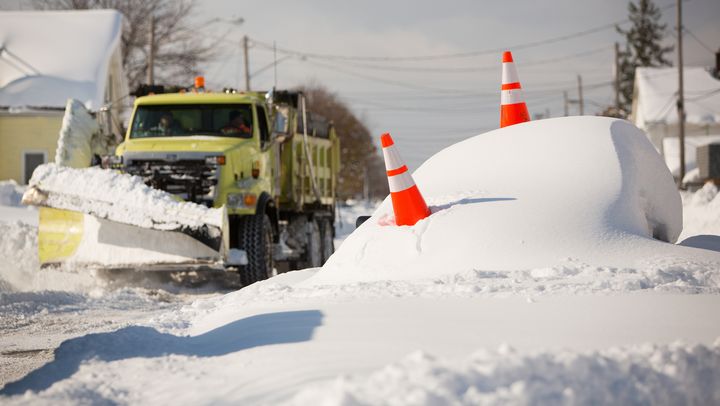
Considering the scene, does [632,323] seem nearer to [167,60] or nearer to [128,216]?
[128,216]

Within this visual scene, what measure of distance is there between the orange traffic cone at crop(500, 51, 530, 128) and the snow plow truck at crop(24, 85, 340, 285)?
11.7ft

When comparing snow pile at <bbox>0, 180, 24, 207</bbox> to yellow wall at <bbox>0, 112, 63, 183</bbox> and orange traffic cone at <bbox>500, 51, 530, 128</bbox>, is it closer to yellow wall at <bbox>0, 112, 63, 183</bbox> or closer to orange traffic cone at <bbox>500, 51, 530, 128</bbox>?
yellow wall at <bbox>0, 112, 63, 183</bbox>

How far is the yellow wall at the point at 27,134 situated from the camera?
31.8 meters

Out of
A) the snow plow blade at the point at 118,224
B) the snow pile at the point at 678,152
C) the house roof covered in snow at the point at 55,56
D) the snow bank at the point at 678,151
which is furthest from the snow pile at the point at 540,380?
the snow bank at the point at 678,151

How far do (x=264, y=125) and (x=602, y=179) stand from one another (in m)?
6.90

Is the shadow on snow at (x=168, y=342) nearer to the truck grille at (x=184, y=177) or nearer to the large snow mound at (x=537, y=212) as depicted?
the large snow mound at (x=537, y=212)

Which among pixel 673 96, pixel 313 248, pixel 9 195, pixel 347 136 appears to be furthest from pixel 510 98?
pixel 347 136

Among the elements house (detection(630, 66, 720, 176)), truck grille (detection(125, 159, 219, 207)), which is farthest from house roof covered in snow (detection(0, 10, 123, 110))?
house (detection(630, 66, 720, 176))

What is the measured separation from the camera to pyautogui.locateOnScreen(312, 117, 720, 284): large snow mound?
6859 millimetres

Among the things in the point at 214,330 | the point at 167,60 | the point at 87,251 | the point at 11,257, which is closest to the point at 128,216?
the point at 87,251

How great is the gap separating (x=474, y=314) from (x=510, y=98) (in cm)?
442

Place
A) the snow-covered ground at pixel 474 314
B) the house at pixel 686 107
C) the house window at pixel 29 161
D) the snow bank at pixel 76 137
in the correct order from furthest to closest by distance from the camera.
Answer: the house at pixel 686 107, the house window at pixel 29 161, the snow bank at pixel 76 137, the snow-covered ground at pixel 474 314

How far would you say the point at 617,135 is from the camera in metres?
8.10

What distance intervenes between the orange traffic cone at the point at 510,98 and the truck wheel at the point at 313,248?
22.3ft
